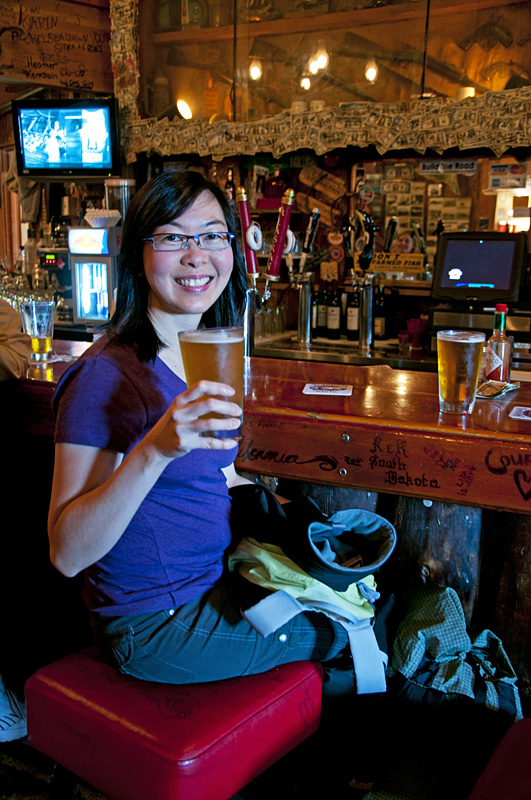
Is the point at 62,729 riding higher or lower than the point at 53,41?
lower

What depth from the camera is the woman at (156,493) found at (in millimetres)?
1165

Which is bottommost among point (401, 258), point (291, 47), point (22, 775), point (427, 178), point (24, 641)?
point (22, 775)

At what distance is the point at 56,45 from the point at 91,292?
1820mm

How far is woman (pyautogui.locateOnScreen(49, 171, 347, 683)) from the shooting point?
45.9 inches

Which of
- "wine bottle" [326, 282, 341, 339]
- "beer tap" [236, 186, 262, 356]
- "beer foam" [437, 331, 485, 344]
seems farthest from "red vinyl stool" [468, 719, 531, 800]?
"wine bottle" [326, 282, 341, 339]

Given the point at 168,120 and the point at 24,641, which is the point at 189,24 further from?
the point at 24,641

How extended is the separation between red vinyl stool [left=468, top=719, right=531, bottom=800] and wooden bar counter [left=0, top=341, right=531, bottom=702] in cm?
53

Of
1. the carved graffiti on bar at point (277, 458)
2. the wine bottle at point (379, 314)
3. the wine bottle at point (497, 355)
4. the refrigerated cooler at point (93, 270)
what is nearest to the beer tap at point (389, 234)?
the wine bottle at point (379, 314)

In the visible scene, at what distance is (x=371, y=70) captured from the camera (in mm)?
4148

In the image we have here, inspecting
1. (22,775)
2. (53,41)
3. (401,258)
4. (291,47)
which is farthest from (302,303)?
A: (22,775)

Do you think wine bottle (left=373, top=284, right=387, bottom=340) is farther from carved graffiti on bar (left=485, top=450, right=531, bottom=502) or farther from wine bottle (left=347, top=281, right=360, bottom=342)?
carved graffiti on bar (left=485, top=450, right=531, bottom=502)

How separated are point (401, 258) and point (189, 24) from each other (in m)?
2.27

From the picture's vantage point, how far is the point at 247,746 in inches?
47.1

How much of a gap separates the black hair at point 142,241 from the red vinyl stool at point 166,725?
0.65 m
